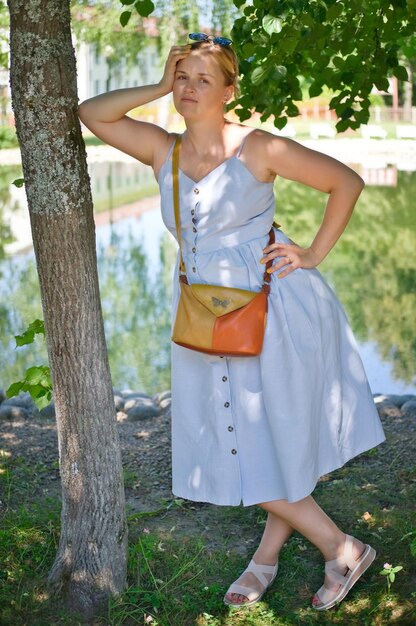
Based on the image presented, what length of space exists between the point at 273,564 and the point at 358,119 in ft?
7.36

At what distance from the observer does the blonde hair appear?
2.96 metres

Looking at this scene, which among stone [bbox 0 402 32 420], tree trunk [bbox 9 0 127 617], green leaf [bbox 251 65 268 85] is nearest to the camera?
tree trunk [bbox 9 0 127 617]

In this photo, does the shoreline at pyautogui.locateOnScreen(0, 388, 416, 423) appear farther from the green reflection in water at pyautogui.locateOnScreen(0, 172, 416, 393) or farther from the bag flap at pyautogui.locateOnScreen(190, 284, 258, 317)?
the bag flap at pyautogui.locateOnScreen(190, 284, 258, 317)

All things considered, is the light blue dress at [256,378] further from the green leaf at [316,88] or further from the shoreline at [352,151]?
the shoreline at [352,151]

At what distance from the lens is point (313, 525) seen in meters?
3.20

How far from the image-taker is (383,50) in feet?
14.4

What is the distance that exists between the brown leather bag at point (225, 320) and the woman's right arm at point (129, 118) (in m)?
0.49

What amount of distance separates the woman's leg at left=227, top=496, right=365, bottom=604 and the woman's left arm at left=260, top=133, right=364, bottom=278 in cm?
74

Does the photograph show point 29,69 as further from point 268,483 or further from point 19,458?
point 19,458

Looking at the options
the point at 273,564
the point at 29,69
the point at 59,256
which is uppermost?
the point at 29,69

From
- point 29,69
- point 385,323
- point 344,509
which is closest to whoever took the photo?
point 29,69

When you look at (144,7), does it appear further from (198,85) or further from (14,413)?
(14,413)

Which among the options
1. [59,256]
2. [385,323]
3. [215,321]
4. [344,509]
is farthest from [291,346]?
[385,323]

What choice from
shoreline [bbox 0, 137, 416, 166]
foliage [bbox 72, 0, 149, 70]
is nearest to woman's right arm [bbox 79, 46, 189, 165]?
shoreline [bbox 0, 137, 416, 166]
